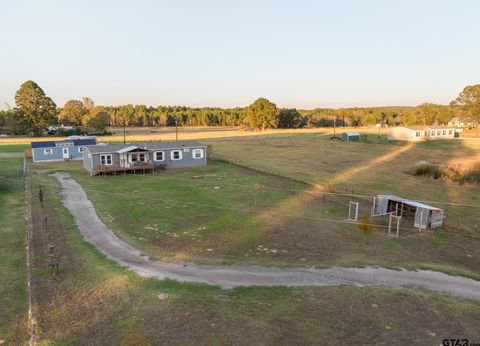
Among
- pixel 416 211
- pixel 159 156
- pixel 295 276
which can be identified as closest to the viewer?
pixel 295 276

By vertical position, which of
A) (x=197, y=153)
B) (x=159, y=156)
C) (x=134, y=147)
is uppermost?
(x=134, y=147)

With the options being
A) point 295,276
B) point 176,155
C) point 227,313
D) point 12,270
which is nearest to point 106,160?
point 176,155

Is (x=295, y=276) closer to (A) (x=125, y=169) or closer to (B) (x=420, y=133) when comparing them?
(A) (x=125, y=169)

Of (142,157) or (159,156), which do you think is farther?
(159,156)

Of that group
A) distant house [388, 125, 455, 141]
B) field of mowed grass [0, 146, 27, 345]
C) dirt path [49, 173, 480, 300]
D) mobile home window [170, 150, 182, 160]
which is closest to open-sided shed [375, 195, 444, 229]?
dirt path [49, 173, 480, 300]

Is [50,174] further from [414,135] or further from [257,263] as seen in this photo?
[414,135]

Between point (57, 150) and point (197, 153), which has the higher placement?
point (197, 153)
